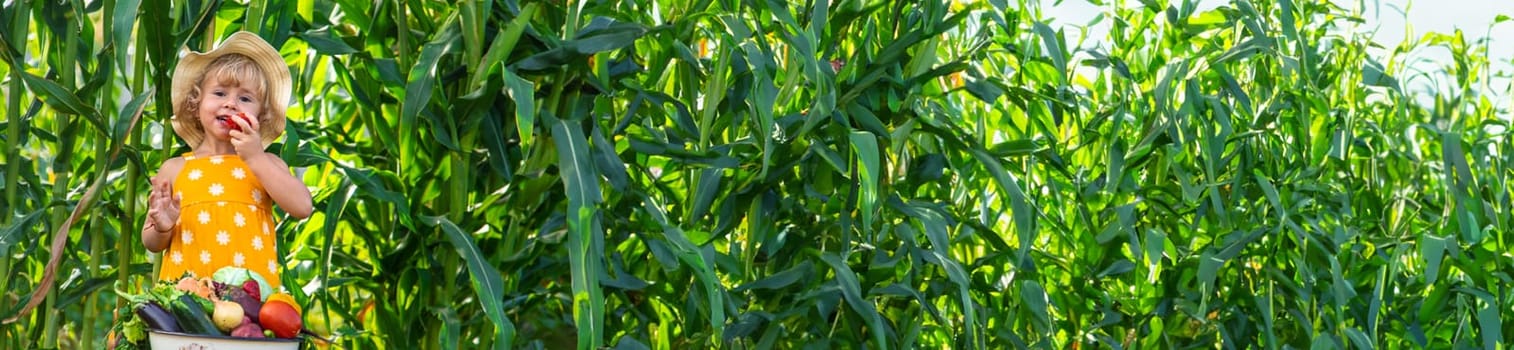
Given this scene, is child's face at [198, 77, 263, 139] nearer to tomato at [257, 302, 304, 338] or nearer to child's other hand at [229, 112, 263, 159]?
child's other hand at [229, 112, 263, 159]

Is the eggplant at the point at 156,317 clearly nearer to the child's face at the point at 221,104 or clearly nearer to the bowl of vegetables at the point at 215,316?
the bowl of vegetables at the point at 215,316

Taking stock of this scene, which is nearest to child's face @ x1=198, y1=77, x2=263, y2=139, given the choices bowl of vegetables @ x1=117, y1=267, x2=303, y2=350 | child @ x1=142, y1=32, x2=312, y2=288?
child @ x1=142, y1=32, x2=312, y2=288

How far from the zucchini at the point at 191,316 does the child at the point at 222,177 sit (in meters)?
0.09

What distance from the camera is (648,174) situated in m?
1.82

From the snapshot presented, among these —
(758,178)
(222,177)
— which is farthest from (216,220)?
(758,178)

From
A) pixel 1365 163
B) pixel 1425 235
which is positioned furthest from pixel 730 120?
pixel 1365 163

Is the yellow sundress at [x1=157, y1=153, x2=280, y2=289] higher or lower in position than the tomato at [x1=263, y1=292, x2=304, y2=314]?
higher

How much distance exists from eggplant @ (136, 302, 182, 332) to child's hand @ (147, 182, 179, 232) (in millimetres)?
106

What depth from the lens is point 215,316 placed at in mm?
1229

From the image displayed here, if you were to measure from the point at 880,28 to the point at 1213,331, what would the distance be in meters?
0.92

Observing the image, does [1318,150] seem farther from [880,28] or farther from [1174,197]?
[880,28]

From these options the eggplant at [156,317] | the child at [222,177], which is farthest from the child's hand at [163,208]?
the eggplant at [156,317]

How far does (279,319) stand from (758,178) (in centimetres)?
64

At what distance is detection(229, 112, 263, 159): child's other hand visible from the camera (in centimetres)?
131
